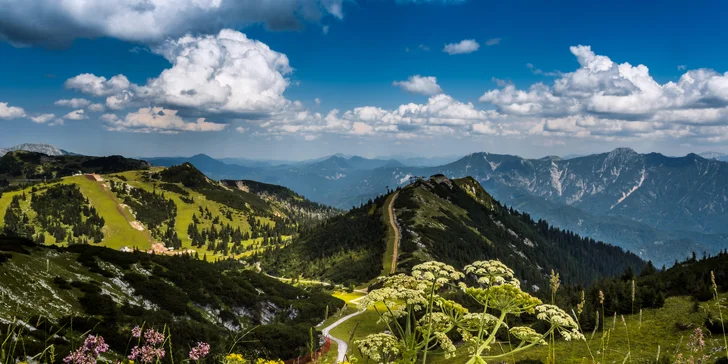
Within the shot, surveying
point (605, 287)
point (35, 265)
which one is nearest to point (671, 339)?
point (605, 287)

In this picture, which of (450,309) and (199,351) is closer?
(199,351)

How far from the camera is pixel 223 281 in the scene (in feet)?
285

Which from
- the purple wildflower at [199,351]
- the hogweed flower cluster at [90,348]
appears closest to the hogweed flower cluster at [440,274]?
the purple wildflower at [199,351]

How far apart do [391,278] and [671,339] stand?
2203cm

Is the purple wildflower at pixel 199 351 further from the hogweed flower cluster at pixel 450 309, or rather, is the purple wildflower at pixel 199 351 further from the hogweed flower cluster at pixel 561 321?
the hogweed flower cluster at pixel 561 321

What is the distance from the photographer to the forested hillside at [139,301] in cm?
3872

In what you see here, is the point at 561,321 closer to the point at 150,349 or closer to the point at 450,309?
the point at 450,309

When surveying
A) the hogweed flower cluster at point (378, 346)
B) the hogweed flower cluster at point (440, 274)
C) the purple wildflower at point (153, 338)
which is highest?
the purple wildflower at point (153, 338)

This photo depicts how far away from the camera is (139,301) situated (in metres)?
60.1

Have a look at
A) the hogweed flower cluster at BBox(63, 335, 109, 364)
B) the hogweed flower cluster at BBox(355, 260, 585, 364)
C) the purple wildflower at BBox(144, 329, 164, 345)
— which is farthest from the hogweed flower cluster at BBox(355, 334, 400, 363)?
the hogweed flower cluster at BBox(63, 335, 109, 364)

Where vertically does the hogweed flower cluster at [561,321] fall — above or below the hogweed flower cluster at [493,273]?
below

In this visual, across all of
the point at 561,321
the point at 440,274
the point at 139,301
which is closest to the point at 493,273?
the point at 440,274

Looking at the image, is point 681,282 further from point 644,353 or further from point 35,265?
point 35,265

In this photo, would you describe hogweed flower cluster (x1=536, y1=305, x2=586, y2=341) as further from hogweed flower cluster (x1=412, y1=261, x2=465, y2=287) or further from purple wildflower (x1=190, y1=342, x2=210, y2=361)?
purple wildflower (x1=190, y1=342, x2=210, y2=361)
